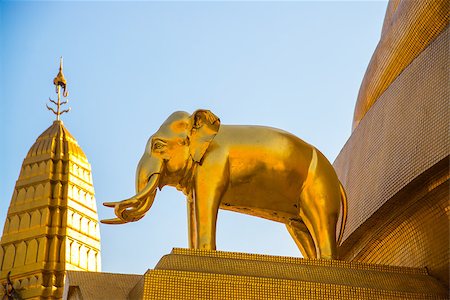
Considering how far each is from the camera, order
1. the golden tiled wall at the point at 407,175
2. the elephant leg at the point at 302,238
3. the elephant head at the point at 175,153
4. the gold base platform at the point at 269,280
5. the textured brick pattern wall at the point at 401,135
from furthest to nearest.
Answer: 1. the elephant leg at the point at 302,238
2. the textured brick pattern wall at the point at 401,135
3. the golden tiled wall at the point at 407,175
4. the elephant head at the point at 175,153
5. the gold base platform at the point at 269,280

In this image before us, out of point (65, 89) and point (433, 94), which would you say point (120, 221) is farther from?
point (65, 89)

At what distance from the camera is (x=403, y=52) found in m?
7.84

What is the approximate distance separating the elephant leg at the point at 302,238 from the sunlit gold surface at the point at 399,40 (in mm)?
1666

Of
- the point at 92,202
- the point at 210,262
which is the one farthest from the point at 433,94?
the point at 92,202

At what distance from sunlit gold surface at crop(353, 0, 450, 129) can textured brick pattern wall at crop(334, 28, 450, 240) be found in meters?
0.33

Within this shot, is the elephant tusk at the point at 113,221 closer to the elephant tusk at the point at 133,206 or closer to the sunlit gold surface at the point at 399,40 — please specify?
the elephant tusk at the point at 133,206

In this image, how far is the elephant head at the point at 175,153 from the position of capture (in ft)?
20.7

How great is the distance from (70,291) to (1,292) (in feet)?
52.1

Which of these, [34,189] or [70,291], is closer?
[70,291]

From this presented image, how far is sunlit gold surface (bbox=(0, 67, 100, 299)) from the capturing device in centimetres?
2125

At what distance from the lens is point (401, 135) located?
280 inches

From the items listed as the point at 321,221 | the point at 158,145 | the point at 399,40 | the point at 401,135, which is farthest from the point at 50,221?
the point at 321,221

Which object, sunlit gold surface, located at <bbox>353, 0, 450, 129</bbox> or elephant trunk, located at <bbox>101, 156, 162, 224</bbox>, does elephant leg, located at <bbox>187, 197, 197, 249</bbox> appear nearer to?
elephant trunk, located at <bbox>101, 156, 162, 224</bbox>

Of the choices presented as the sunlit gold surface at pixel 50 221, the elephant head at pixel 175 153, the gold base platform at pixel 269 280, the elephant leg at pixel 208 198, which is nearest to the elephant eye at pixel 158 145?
the elephant head at pixel 175 153
